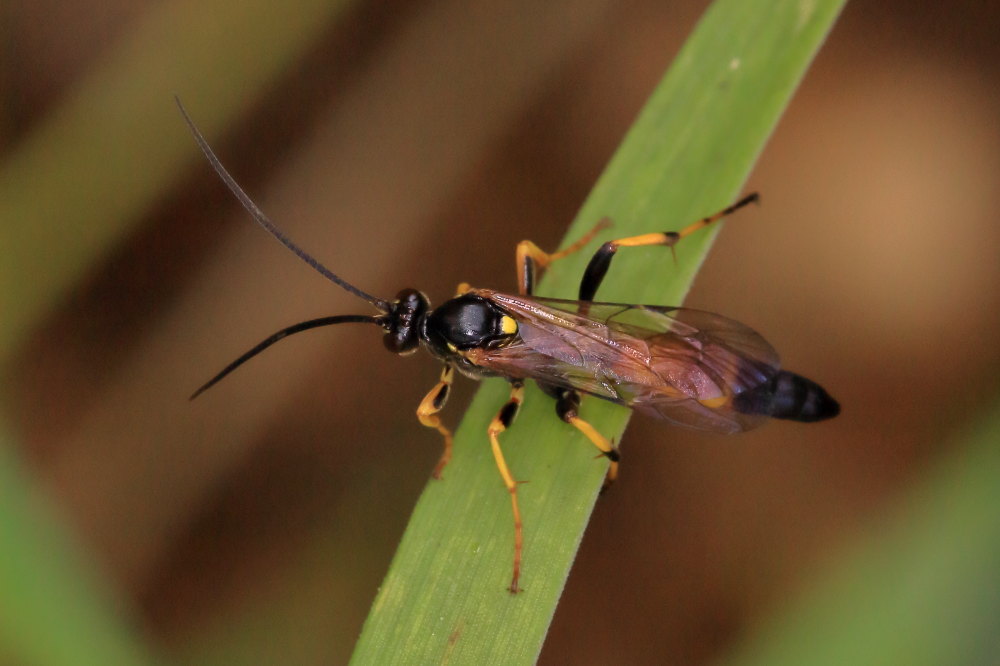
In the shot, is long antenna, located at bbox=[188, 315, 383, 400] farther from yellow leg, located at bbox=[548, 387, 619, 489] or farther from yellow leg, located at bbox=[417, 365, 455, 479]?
yellow leg, located at bbox=[548, 387, 619, 489]

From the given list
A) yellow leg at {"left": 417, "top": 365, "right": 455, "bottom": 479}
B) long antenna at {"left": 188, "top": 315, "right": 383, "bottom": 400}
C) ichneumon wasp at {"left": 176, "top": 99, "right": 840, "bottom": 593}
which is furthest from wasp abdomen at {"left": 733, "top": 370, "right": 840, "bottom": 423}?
long antenna at {"left": 188, "top": 315, "right": 383, "bottom": 400}

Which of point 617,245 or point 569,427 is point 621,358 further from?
point 617,245

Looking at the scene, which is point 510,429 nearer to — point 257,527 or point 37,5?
point 257,527

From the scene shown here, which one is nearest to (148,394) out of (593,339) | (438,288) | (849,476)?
(438,288)

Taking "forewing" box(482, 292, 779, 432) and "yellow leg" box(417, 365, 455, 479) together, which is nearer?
"forewing" box(482, 292, 779, 432)

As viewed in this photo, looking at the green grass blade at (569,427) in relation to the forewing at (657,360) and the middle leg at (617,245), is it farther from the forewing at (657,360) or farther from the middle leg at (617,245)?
the forewing at (657,360)

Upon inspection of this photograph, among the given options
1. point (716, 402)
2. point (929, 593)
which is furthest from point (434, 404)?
point (929, 593)

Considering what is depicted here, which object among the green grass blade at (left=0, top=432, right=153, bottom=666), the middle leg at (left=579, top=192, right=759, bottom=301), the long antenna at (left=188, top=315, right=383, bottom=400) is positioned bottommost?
the green grass blade at (left=0, top=432, right=153, bottom=666)
